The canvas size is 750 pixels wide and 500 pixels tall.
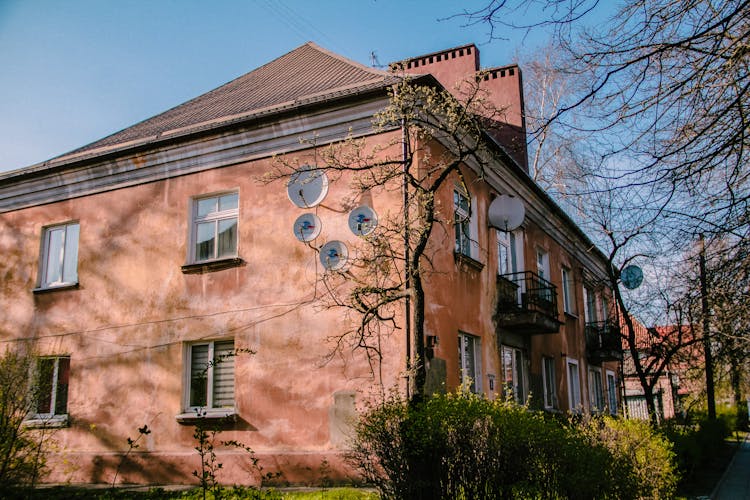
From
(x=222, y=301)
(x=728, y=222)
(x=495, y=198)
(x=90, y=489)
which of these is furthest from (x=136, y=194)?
(x=728, y=222)

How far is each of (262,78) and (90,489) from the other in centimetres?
991

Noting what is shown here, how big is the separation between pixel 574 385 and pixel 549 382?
3.00m

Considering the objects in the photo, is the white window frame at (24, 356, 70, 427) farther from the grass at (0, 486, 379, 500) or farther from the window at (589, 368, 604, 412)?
the window at (589, 368, 604, 412)

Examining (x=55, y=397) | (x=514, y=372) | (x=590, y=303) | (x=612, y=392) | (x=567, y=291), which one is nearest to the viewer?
(x=55, y=397)

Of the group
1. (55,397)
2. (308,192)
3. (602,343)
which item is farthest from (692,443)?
(55,397)

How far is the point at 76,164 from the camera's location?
14953 mm

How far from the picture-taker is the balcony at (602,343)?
22.8 m

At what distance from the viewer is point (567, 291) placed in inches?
867

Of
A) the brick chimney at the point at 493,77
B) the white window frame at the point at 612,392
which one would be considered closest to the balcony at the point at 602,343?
the white window frame at the point at 612,392

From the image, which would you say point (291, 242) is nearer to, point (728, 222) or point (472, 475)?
point (472, 475)

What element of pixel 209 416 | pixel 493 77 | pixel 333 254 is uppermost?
pixel 493 77

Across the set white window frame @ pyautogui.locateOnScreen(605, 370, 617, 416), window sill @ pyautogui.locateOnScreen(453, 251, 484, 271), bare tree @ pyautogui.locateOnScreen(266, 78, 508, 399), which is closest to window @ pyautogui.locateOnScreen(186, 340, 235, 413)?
bare tree @ pyautogui.locateOnScreen(266, 78, 508, 399)

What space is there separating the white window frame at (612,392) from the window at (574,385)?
5.83m

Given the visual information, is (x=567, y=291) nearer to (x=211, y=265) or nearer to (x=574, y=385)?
(x=574, y=385)
